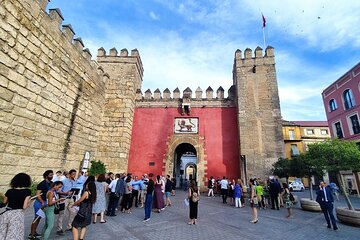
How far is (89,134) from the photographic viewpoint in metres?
10.5

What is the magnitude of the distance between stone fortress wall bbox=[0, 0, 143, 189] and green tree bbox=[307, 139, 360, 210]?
971 centimetres

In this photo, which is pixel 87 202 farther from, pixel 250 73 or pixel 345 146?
pixel 250 73

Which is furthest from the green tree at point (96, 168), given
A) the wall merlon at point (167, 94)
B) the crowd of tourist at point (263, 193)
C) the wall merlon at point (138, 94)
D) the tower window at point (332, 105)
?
the tower window at point (332, 105)

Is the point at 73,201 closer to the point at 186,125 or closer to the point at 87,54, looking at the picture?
the point at 87,54

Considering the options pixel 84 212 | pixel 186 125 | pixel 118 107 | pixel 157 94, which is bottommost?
pixel 84 212

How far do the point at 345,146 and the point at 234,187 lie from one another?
177 inches

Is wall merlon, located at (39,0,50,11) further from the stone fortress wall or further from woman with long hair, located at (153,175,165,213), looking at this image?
woman with long hair, located at (153,175,165,213)

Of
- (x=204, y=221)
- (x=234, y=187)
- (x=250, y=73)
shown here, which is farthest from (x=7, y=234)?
(x=250, y=73)

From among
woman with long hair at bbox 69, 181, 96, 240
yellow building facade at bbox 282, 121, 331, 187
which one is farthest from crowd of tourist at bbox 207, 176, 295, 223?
yellow building facade at bbox 282, 121, 331, 187

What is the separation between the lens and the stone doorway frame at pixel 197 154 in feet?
39.2

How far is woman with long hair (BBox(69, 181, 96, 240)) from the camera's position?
10.3 feet

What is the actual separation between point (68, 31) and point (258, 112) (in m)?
11.0

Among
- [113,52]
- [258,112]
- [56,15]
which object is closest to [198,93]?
[258,112]

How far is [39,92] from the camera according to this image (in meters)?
6.80
